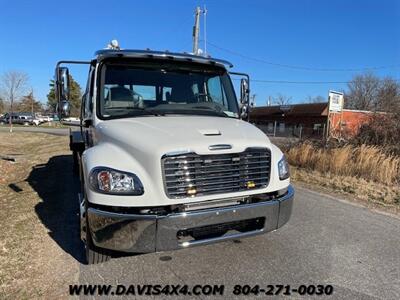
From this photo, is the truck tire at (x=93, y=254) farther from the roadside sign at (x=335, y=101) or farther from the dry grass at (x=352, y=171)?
the roadside sign at (x=335, y=101)

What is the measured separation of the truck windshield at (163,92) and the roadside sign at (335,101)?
477 inches

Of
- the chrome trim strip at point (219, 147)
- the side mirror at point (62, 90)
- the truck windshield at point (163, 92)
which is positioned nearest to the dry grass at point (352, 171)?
the truck windshield at point (163, 92)

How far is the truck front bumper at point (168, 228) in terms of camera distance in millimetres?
3555

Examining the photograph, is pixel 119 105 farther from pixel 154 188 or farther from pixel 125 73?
pixel 154 188

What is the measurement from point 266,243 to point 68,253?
2512 millimetres

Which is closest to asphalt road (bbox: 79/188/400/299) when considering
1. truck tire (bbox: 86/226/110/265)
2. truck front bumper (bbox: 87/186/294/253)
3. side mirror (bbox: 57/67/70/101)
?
truck tire (bbox: 86/226/110/265)

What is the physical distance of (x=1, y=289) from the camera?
12.3 feet

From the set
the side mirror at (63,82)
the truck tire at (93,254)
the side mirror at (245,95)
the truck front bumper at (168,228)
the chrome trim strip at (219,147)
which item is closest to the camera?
the truck front bumper at (168,228)

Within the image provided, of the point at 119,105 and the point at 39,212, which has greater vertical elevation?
the point at 119,105

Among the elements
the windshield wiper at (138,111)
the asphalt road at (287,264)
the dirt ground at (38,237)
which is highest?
the windshield wiper at (138,111)

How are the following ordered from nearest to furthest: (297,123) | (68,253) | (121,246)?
(121,246) < (68,253) < (297,123)

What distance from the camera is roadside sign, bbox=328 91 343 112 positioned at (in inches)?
648

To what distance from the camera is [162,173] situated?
3.67 metres

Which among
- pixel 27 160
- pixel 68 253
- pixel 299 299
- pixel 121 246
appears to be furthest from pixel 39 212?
pixel 27 160
